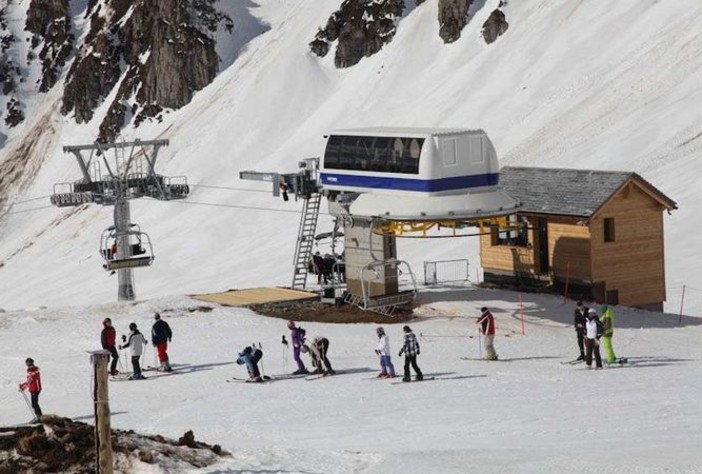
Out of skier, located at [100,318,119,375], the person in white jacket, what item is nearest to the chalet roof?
the person in white jacket

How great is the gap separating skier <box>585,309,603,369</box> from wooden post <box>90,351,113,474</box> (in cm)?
1404

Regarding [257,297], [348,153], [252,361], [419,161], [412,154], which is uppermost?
[348,153]

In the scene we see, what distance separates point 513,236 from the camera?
43.6 m

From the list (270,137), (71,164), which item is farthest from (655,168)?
(71,164)

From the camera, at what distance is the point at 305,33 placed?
4245 inches

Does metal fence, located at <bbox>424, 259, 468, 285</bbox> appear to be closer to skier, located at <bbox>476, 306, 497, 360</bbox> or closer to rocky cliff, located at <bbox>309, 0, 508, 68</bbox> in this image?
skier, located at <bbox>476, 306, 497, 360</bbox>

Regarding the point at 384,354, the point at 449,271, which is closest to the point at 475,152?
the point at 384,354

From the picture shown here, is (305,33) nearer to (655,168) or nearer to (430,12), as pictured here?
(430,12)

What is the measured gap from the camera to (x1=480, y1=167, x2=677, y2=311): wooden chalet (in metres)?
41.3

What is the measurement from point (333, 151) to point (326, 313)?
198 inches

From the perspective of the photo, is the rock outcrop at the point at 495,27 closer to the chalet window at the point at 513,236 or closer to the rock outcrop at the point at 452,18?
the rock outcrop at the point at 452,18

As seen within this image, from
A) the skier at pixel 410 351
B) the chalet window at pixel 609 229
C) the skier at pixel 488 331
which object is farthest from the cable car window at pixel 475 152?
the skier at pixel 410 351

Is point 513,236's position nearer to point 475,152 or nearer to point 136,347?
point 475,152

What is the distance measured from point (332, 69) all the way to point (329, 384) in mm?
75787
